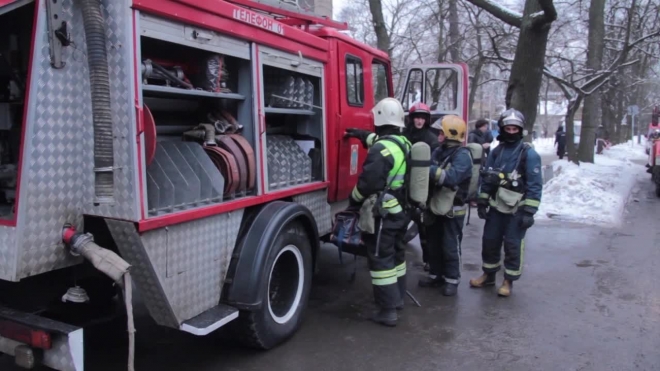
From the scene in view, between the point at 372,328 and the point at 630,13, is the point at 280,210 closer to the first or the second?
the point at 372,328

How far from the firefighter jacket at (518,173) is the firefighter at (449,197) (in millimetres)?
307

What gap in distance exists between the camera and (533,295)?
5609 millimetres

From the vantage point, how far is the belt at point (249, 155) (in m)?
3.89

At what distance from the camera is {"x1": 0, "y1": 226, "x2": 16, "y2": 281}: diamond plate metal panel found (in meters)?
2.65

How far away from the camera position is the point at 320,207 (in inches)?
201

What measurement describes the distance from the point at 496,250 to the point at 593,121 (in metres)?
14.7

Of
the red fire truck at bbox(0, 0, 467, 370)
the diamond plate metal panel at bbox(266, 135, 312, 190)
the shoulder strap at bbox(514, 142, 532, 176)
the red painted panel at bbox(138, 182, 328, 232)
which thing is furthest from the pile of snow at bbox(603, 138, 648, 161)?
the red fire truck at bbox(0, 0, 467, 370)

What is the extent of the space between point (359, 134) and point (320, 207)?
0.79 meters

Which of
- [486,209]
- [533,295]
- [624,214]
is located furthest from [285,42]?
[624,214]

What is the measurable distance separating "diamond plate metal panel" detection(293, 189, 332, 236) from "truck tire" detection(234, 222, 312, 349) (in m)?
0.39

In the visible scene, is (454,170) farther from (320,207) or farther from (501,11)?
(501,11)

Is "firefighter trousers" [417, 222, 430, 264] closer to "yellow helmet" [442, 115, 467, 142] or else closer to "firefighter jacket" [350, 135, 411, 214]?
"yellow helmet" [442, 115, 467, 142]

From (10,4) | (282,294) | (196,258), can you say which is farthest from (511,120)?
(10,4)

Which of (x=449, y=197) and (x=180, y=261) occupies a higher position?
(x=449, y=197)
